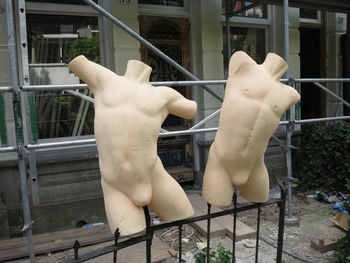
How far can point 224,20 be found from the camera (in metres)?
4.80

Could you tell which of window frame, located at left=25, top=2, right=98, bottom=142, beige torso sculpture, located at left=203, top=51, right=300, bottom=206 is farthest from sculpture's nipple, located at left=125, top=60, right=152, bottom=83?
window frame, located at left=25, top=2, right=98, bottom=142

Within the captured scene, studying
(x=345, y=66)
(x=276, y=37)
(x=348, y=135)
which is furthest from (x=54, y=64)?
(x=345, y=66)

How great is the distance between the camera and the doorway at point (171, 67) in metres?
4.58

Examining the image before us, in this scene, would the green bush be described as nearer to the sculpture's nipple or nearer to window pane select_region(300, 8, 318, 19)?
window pane select_region(300, 8, 318, 19)

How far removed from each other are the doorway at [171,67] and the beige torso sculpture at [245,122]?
2.99 metres

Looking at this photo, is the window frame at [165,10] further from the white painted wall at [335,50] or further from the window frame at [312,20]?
the white painted wall at [335,50]

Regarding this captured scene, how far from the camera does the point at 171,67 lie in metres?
4.70

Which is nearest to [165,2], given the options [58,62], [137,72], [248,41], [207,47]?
[207,47]

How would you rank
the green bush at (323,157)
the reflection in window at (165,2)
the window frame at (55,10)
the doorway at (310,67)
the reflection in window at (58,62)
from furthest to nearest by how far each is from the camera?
the doorway at (310,67) → the reflection in window at (165,2) → the green bush at (323,157) → the reflection in window at (58,62) → the window frame at (55,10)

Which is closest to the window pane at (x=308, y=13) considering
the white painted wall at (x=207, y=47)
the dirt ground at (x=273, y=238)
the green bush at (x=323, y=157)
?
the white painted wall at (x=207, y=47)

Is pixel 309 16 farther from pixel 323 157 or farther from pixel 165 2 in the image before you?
pixel 165 2

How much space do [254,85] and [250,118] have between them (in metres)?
0.17

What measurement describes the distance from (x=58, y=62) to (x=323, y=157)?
405cm

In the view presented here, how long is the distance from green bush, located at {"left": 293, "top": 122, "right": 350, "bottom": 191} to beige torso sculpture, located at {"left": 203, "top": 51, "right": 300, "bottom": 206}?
3.21 metres
